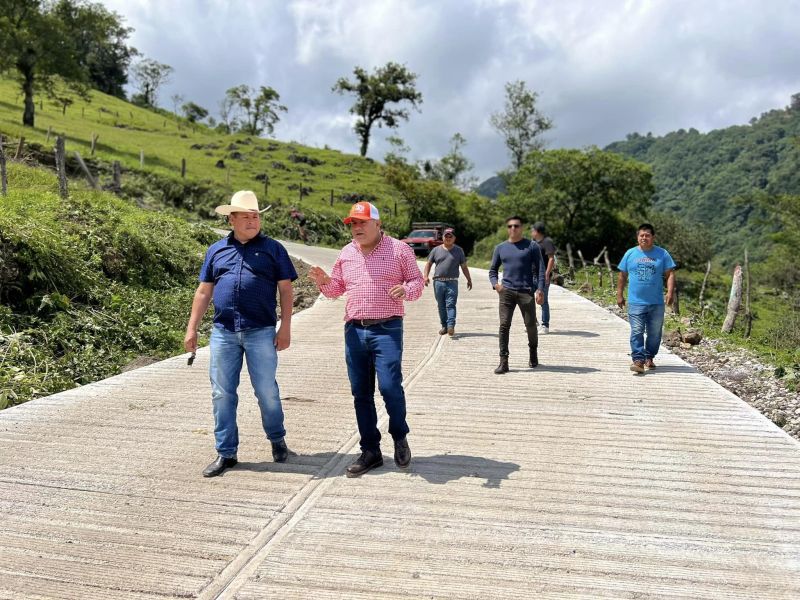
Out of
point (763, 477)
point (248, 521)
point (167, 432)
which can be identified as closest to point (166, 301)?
Result: point (167, 432)

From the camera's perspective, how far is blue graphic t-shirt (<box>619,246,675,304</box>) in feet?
25.7

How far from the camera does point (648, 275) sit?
7.83m

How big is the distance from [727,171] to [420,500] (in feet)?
412

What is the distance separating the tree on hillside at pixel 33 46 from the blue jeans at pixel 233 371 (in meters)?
41.6

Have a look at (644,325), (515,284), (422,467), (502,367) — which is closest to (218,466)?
(422,467)

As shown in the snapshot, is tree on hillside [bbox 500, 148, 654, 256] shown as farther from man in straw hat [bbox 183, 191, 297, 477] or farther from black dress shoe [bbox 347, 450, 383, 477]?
man in straw hat [bbox 183, 191, 297, 477]

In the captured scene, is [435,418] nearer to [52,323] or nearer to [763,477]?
[763,477]

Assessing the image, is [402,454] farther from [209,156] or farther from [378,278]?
[209,156]

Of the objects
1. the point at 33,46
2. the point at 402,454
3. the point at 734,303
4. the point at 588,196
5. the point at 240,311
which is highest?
the point at 33,46

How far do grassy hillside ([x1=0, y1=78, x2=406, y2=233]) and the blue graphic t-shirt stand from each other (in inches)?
1080

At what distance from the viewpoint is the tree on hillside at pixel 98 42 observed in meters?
43.1

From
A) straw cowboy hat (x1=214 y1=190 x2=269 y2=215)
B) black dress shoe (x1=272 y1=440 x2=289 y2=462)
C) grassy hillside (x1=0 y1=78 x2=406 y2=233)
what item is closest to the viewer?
straw cowboy hat (x1=214 y1=190 x2=269 y2=215)

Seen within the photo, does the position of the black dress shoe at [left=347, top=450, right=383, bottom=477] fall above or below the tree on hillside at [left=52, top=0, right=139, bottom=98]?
below

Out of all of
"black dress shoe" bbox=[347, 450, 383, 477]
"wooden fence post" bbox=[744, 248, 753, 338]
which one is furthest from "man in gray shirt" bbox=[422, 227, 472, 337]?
"wooden fence post" bbox=[744, 248, 753, 338]
